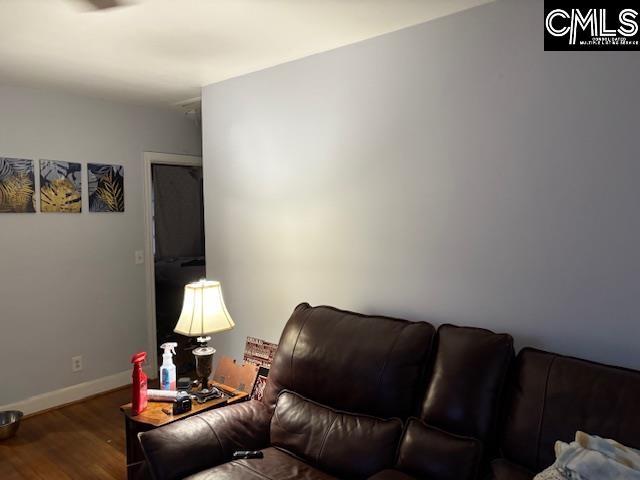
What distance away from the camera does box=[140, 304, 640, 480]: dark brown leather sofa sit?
1.69 m

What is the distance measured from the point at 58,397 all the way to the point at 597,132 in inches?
155

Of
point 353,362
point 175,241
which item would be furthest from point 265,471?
point 175,241

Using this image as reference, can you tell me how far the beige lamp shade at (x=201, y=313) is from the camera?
2.58 m

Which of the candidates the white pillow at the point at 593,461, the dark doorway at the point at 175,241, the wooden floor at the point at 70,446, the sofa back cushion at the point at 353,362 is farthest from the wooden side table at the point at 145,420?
the dark doorway at the point at 175,241

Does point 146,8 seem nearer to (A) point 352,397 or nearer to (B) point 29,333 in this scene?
(A) point 352,397

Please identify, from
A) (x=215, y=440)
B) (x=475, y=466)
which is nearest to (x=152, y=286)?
(x=215, y=440)

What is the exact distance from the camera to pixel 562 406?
5.45ft

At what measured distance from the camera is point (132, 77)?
3.24 meters

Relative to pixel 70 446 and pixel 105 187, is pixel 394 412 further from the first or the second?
pixel 105 187

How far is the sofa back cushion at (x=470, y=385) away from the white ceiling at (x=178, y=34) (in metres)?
1.45

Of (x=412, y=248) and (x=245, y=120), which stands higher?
(x=245, y=120)

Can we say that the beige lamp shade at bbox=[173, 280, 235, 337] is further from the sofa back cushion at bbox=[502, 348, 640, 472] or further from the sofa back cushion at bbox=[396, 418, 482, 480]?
the sofa back cushion at bbox=[502, 348, 640, 472]

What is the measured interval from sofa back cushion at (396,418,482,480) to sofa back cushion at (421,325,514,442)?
0.05m

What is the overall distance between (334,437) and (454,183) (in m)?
1.26
